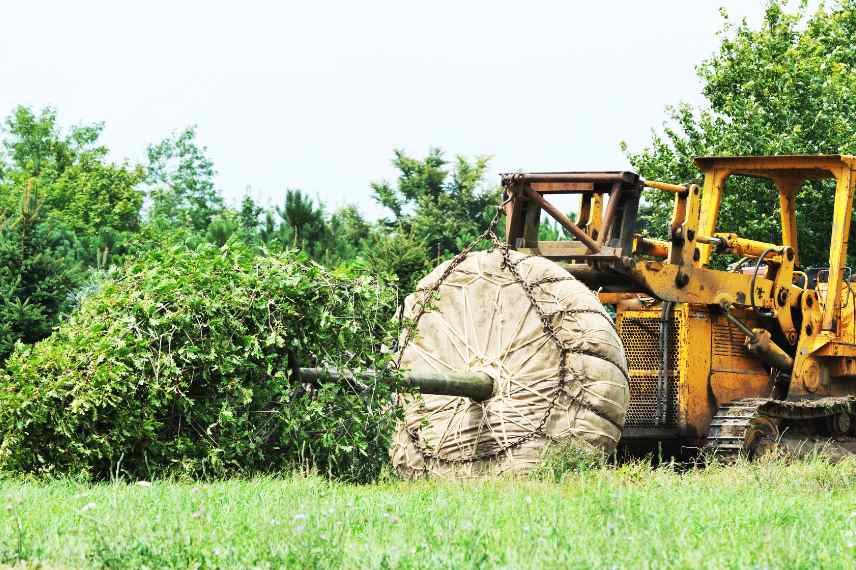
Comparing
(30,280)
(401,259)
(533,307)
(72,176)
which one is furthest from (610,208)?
(72,176)

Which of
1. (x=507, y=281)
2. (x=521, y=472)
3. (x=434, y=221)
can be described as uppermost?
(x=434, y=221)

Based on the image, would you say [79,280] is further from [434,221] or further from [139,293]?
[434,221]

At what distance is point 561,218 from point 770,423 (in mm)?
3123

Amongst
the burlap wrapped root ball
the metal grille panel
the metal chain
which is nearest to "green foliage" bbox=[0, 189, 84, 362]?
the burlap wrapped root ball

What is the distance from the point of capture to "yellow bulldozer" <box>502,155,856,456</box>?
12.1 meters

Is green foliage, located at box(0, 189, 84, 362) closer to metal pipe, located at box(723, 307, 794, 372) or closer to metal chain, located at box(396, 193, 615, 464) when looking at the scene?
metal chain, located at box(396, 193, 615, 464)

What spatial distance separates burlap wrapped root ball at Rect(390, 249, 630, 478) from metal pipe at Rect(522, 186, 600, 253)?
0.46 m

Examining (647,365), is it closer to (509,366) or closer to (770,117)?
(509,366)

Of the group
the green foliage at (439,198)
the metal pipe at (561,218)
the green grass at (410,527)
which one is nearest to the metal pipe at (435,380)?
the green grass at (410,527)

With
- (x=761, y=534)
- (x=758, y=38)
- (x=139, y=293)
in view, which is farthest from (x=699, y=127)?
(x=761, y=534)

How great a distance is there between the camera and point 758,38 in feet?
95.7

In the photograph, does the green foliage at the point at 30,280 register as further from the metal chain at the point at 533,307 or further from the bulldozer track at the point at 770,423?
the bulldozer track at the point at 770,423

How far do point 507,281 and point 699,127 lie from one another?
18514 mm

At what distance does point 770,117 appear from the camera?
2686 centimetres
